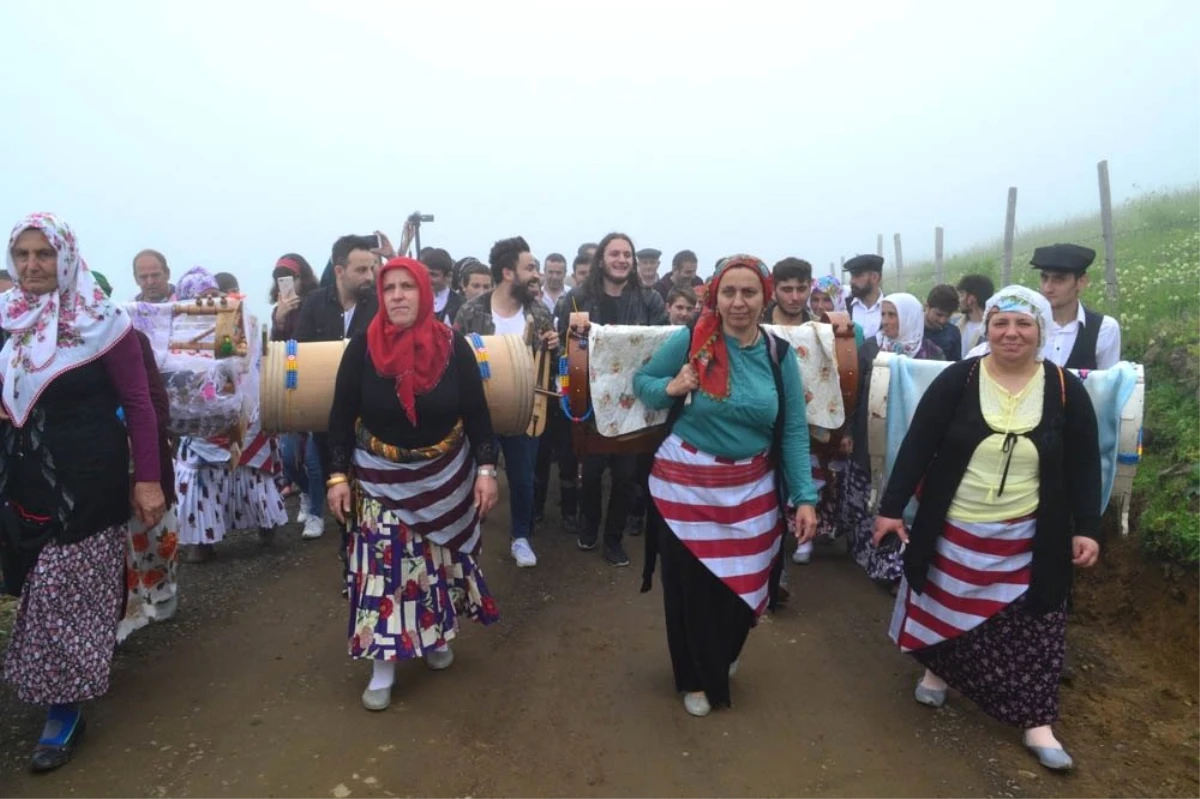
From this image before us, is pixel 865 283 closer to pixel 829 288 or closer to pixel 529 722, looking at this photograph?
pixel 829 288

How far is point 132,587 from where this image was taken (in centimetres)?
404

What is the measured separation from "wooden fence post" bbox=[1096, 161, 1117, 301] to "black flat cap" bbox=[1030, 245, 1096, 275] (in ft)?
15.3

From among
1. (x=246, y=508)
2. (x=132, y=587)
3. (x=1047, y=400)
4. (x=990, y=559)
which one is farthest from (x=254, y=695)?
(x=1047, y=400)

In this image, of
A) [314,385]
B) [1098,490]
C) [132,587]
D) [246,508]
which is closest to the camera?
[1098,490]

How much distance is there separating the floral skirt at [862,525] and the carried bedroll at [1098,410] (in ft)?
3.10

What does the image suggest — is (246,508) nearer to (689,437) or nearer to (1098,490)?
(689,437)

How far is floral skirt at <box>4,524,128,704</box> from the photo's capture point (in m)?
3.11

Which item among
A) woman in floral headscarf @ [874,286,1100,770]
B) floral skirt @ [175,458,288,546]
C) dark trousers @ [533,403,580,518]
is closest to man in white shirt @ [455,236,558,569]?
dark trousers @ [533,403,580,518]

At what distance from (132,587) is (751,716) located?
2.95 m

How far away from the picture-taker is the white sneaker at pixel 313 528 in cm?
585

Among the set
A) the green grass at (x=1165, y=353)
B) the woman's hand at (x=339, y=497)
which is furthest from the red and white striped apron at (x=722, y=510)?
the green grass at (x=1165, y=353)

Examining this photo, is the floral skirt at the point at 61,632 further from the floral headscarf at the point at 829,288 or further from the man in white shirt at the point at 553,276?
the man in white shirt at the point at 553,276

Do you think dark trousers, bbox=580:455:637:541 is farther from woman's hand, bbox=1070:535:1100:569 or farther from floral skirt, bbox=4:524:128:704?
floral skirt, bbox=4:524:128:704

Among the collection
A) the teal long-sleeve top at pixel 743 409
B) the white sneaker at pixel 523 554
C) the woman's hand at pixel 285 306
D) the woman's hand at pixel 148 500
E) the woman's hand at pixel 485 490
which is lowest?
the white sneaker at pixel 523 554
